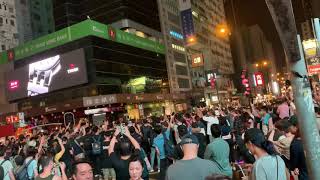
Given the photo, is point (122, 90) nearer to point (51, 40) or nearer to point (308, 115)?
point (51, 40)

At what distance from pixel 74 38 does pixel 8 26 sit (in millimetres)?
27915

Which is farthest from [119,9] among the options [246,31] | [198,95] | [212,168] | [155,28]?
[246,31]

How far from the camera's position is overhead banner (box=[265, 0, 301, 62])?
12.3ft

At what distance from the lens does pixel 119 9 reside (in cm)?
7438

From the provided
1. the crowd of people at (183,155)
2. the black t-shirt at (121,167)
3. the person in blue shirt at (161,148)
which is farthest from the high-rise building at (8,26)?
the black t-shirt at (121,167)

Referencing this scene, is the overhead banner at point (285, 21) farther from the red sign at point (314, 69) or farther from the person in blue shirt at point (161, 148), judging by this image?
the red sign at point (314, 69)

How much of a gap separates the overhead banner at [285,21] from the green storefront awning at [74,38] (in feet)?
186

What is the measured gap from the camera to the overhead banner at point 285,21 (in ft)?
12.3

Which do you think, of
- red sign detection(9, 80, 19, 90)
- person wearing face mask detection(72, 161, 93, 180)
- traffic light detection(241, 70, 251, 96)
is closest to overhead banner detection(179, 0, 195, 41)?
red sign detection(9, 80, 19, 90)

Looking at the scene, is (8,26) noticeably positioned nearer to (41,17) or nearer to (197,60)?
(41,17)

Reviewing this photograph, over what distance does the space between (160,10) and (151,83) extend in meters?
22.7

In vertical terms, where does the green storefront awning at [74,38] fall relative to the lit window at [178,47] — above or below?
below

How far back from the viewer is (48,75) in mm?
60906

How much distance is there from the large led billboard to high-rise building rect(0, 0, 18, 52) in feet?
50.3
